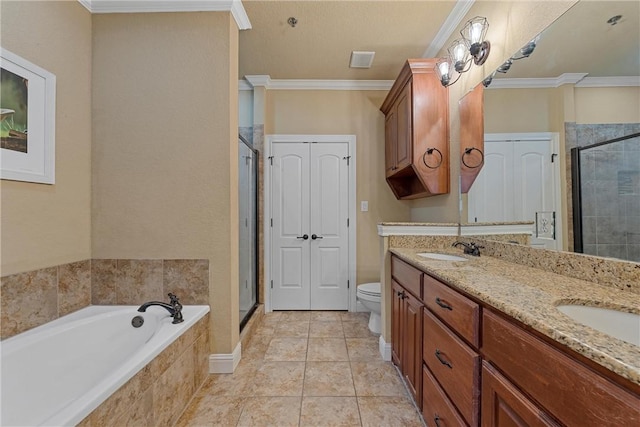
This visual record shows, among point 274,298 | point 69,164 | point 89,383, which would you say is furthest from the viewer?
point 274,298

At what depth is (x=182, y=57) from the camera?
190 centimetres

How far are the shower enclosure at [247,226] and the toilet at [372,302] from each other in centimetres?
106

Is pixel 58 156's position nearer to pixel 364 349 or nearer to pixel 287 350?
pixel 287 350

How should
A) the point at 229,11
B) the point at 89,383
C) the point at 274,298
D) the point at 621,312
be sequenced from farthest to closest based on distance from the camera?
the point at 274,298 → the point at 229,11 → the point at 89,383 → the point at 621,312

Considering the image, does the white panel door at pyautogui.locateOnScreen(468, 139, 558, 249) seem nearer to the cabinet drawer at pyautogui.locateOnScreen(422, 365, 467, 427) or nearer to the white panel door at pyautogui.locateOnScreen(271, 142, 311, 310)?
the cabinet drawer at pyautogui.locateOnScreen(422, 365, 467, 427)

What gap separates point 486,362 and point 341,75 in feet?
9.26

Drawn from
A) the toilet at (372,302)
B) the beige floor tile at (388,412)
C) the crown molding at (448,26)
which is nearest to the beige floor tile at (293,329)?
the toilet at (372,302)

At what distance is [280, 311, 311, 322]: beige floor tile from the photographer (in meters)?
2.82

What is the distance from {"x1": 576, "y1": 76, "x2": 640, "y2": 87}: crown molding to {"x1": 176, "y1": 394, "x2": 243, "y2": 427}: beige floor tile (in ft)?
7.28

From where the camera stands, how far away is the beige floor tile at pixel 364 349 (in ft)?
6.81

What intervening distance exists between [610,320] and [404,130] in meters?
1.87

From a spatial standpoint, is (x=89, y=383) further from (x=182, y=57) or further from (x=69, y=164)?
(x=182, y=57)

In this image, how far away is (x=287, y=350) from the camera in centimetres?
218

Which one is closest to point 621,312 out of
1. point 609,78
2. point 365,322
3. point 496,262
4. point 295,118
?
point 496,262
